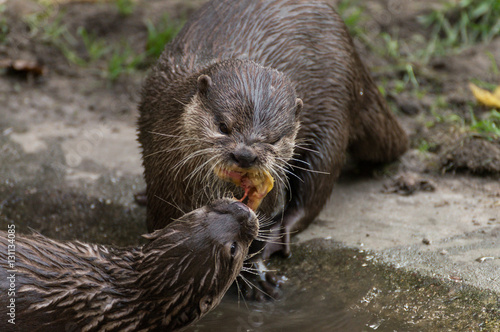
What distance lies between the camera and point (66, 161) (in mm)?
4035

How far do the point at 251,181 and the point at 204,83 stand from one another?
0.43 m

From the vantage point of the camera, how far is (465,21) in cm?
531

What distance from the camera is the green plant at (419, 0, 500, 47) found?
531 cm

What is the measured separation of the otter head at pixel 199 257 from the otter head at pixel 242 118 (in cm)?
21

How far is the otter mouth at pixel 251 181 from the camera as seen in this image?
8.83 ft

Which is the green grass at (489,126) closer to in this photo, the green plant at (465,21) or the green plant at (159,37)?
the green plant at (465,21)

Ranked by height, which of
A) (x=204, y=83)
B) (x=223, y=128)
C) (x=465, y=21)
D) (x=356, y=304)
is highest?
(x=204, y=83)

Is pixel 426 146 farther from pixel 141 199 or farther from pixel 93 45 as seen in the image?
pixel 93 45

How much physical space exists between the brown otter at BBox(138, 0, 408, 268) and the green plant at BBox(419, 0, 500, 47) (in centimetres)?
171

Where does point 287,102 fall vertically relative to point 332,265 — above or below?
above

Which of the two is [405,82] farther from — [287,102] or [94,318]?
[94,318]

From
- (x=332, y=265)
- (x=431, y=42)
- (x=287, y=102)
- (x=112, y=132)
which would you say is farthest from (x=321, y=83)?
(x=431, y=42)

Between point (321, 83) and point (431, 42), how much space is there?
2120 mm

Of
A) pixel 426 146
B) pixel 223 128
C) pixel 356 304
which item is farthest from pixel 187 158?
pixel 426 146
